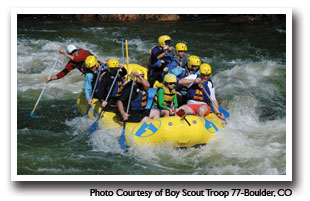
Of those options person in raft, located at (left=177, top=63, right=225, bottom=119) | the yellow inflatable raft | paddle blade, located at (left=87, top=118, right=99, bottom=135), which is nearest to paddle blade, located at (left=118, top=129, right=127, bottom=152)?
the yellow inflatable raft

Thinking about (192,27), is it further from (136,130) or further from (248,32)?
(136,130)

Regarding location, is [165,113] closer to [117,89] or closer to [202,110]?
[202,110]

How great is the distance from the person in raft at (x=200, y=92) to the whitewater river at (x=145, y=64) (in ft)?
1.89

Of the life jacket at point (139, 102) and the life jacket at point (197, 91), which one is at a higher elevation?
the life jacket at point (197, 91)

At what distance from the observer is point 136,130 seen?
23.2 feet

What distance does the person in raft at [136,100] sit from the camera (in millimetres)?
7277

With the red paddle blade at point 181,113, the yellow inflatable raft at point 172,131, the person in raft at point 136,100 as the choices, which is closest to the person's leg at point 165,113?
the person in raft at point 136,100

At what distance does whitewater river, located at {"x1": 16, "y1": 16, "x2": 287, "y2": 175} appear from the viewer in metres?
6.94

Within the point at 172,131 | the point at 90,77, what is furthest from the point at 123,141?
the point at 90,77

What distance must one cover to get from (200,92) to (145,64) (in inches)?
192

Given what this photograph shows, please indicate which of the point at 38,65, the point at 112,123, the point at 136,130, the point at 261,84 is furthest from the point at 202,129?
the point at 38,65

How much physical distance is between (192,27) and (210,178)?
1200 cm

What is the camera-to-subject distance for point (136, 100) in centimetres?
739

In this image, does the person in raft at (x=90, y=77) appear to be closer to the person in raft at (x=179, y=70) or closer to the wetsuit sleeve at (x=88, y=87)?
the wetsuit sleeve at (x=88, y=87)
